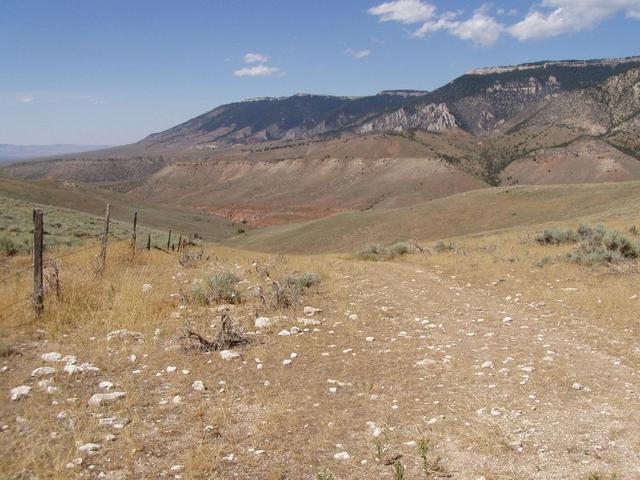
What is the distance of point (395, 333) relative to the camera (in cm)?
883

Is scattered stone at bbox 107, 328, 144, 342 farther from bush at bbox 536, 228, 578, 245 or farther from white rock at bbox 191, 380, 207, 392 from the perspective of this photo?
bush at bbox 536, 228, 578, 245

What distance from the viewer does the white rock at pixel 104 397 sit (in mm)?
5977

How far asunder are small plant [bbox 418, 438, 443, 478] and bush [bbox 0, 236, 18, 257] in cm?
1545

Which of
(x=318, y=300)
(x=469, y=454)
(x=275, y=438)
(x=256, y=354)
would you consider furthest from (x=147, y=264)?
(x=469, y=454)

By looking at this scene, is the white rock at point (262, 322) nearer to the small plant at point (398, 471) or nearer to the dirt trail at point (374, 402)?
the dirt trail at point (374, 402)

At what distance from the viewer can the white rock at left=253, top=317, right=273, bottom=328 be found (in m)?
9.12

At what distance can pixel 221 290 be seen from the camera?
10789 millimetres

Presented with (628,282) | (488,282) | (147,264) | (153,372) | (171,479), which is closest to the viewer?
(171,479)

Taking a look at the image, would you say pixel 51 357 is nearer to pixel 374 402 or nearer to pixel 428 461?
pixel 374 402

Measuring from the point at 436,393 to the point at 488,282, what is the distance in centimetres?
724

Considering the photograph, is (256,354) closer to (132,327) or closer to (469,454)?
(132,327)

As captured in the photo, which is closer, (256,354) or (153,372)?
(153,372)

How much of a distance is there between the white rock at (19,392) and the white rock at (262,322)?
3831 mm

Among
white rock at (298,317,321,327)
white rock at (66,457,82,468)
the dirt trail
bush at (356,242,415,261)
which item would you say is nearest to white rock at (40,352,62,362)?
the dirt trail
